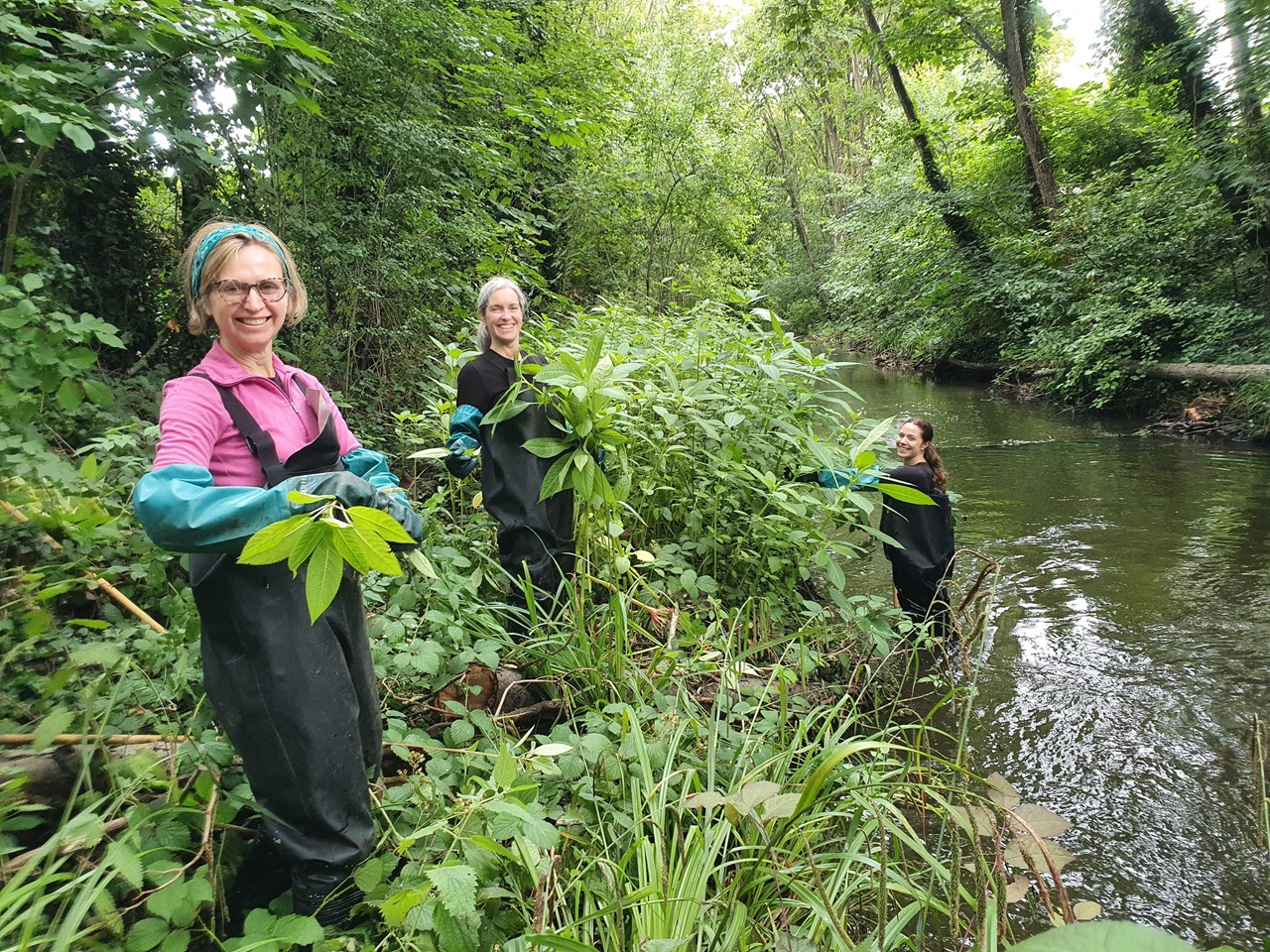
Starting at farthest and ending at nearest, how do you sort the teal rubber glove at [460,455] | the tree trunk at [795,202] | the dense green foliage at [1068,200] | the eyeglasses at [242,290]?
the tree trunk at [795,202] → the dense green foliage at [1068,200] → the teal rubber glove at [460,455] → the eyeglasses at [242,290]

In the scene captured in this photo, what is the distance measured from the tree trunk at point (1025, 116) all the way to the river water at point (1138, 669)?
25.8 ft

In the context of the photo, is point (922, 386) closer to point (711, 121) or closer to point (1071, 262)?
point (1071, 262)

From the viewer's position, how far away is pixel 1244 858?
2734 millimetres

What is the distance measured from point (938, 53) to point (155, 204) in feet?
55.1

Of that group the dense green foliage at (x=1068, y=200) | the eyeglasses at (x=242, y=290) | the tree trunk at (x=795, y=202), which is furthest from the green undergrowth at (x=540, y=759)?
the tree trunk at (x=795, y=202)

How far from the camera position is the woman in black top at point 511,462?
321 centimetres

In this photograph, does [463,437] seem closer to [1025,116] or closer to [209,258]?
[209,258]

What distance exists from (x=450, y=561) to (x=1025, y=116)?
16103 millimetres

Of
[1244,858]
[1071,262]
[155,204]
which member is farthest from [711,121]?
[1244,858]

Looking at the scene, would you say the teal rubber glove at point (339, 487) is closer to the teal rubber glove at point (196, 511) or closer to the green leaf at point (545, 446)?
the teal rubber glove at point (196, 511)

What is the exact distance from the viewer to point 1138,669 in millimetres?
4219

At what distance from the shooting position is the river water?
272 cm

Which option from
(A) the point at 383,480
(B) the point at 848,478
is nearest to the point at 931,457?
(B) the point at 848,478

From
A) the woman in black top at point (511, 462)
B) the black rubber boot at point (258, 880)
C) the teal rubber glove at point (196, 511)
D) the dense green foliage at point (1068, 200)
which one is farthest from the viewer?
the dense green foliage at point (1068, 200)
